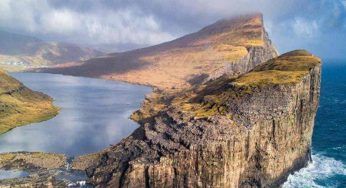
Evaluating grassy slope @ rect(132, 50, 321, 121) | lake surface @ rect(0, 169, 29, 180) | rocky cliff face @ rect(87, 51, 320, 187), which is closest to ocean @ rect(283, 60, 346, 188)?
rocky cliff face @ rect(87, 51, 320, 187)

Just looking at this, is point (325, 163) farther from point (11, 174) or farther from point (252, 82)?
point (11, 174)

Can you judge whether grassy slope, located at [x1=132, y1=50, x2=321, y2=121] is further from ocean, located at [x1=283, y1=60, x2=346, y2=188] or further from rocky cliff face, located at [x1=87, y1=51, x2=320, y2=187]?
ocean, located at [x1=283, y1=60, x2=346, y2=188]

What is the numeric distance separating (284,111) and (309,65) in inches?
1239

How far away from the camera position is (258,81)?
147 m

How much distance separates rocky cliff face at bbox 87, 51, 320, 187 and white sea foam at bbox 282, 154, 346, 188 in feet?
7.87

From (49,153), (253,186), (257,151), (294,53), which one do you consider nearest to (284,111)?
(257,151)

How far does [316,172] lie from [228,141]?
37.7m

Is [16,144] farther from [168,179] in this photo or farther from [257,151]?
[257,151]

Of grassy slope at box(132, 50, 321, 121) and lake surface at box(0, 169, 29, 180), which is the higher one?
grassy slope at box(132, 50, 321, 121)

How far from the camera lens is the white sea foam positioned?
129 metres

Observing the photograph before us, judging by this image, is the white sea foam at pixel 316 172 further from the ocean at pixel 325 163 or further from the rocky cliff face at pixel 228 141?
the rocky cliff face at pixel 228 141

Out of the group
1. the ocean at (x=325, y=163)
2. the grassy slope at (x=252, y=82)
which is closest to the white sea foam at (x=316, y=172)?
the ocean at (x=325, y=163)

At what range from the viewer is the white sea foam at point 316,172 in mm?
128875

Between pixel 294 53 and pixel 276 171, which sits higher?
pixel 294 53
